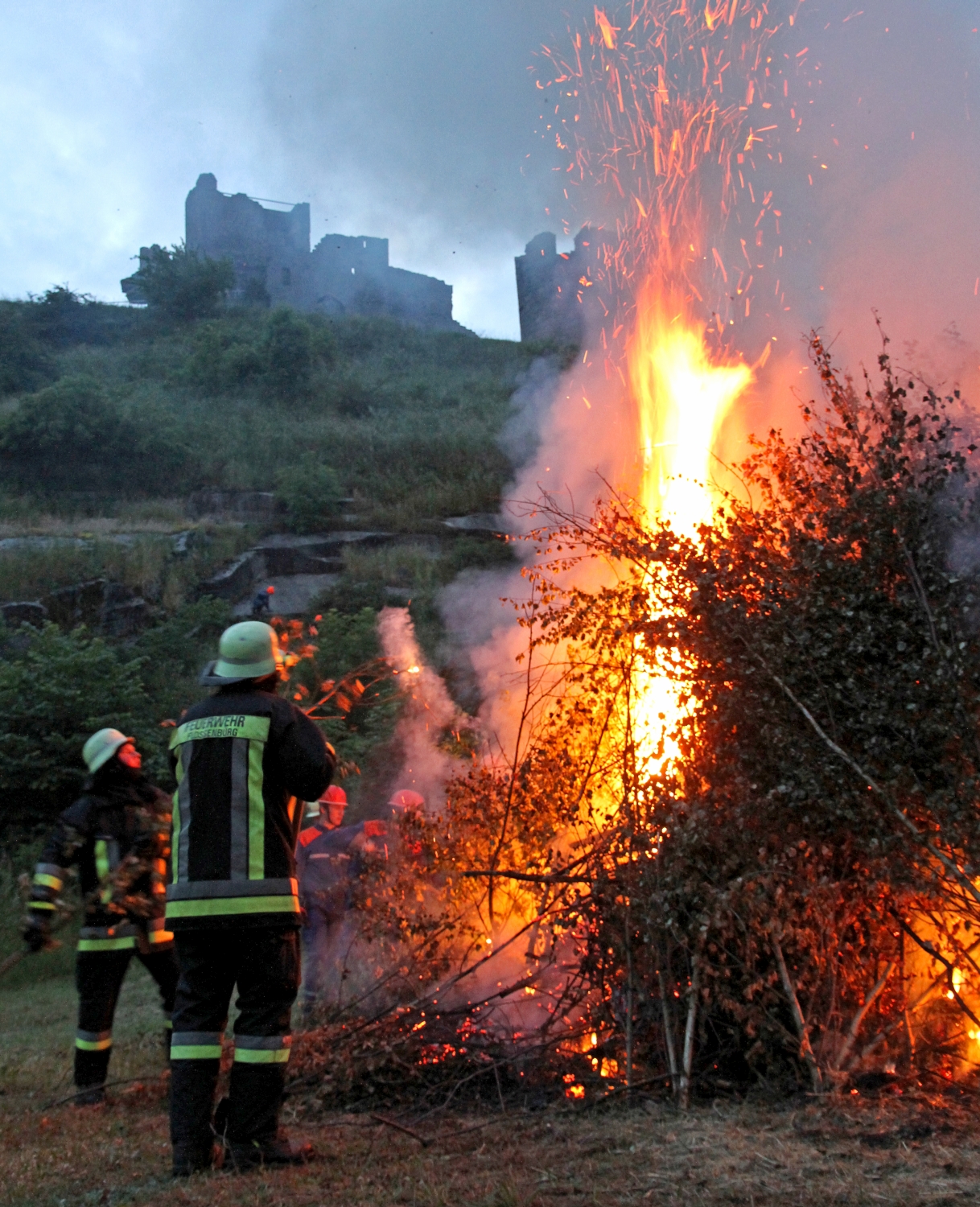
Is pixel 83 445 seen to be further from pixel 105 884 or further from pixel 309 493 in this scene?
pixel 105 884

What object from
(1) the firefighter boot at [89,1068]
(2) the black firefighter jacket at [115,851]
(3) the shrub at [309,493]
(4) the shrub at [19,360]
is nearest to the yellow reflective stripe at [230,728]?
(2) the black firefighter jacket at [115,851]

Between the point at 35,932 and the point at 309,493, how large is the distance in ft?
77.5

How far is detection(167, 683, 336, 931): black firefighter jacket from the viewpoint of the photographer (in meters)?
4.07

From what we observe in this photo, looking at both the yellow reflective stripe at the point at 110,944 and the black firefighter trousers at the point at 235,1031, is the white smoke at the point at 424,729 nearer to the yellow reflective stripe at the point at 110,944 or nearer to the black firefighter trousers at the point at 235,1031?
the yellow reflective stripe at the point at 110,944

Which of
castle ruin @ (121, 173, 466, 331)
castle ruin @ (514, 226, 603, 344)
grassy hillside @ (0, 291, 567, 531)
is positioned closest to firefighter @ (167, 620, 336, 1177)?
grassy hillside @ (0, 291, 567, 531)

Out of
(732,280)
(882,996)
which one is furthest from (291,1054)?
(732,280)

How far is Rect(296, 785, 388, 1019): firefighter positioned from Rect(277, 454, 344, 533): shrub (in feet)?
65.7

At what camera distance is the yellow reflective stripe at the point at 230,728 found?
4.19 meters

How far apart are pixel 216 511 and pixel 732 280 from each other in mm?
19622

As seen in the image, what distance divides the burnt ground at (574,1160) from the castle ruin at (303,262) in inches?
2222

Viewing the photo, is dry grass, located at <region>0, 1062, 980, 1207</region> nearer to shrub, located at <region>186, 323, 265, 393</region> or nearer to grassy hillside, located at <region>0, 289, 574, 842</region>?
grassy hillside, located at <region>0, 289, 574, 842</region>

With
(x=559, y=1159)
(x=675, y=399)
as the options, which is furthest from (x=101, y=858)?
(x=675, y=399)

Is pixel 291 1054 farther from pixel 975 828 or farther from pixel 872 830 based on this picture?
pixel 975 828

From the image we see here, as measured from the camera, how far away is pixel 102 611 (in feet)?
72.1
